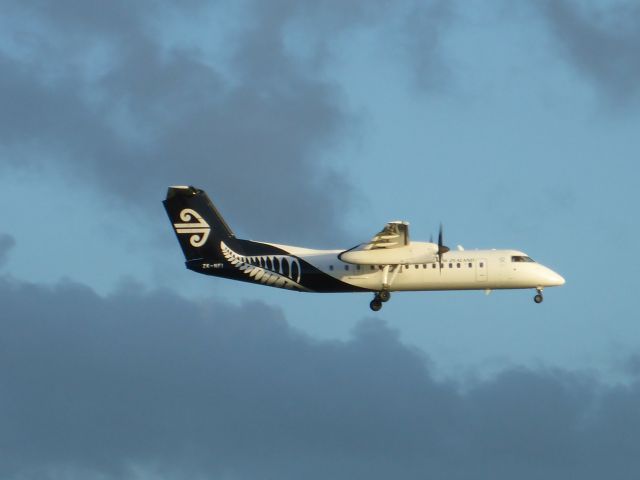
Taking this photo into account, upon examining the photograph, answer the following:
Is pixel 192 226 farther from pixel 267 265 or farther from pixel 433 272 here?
pixel 433 272

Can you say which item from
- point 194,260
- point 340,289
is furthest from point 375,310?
point 194,260

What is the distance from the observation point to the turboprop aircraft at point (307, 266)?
9888 centimetres

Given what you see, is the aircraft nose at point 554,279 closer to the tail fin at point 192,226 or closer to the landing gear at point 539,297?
the landing gear at point 539,297

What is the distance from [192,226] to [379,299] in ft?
31.3

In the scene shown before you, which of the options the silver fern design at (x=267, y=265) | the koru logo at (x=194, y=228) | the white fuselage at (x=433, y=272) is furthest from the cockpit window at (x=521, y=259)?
the koru logo at (x=194, y=228)

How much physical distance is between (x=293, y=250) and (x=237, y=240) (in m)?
2.69

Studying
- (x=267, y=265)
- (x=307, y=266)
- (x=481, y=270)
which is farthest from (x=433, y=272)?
(x=267, y=265)

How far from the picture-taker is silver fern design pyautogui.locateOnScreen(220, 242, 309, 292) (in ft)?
325

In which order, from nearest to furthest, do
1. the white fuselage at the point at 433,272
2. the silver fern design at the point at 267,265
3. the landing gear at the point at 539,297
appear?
the white fuselage at the point at 433,272, the silver fern design at the point at 267,265, the landing gear at the point at 539,297

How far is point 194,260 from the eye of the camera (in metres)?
99.1

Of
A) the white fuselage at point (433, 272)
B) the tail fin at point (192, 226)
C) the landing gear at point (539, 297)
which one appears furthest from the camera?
the landing gear at point (539, 297)

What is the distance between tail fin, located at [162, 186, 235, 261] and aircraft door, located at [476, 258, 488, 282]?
11.7 metres

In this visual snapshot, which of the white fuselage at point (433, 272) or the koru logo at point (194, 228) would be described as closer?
the white fuselage at point (433, 272)

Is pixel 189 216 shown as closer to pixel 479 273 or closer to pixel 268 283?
pixel 268 283
